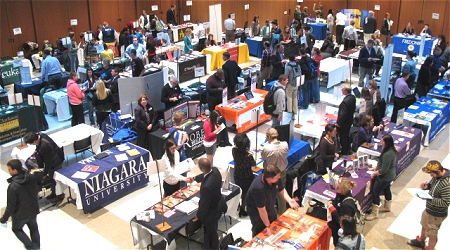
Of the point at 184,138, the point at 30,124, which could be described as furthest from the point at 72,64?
the point at 184,138

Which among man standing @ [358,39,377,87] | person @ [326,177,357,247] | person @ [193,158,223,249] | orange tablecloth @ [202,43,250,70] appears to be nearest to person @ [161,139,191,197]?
person @ [193,158,223,249]

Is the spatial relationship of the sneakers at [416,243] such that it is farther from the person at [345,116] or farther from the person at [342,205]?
the person at [345,116]

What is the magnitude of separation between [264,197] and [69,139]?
15.1 feet

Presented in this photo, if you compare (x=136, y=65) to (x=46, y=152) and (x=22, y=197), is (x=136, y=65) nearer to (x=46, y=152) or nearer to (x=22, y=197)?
(x=46, y=152)

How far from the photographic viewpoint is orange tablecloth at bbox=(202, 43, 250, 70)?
15109 mm

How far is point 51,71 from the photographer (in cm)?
1163

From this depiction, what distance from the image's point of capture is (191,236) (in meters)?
6.68

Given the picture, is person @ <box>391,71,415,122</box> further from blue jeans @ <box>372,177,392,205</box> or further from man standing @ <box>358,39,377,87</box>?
blue jeans @ <box>372,177,392,205</box>

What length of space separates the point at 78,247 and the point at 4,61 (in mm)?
9656

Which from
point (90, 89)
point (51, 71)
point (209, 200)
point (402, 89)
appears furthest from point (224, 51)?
point (209, 200)

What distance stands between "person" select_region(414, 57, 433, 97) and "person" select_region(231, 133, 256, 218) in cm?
655

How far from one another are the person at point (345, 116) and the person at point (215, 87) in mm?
2731

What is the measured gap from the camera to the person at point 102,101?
9.48 meters

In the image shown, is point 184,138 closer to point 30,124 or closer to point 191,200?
point 191,200
